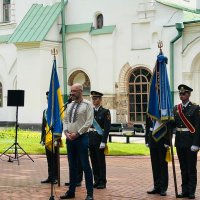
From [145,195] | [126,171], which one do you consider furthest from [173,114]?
[126,171]

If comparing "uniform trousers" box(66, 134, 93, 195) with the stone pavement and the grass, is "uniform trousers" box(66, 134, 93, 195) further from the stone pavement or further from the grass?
the grass

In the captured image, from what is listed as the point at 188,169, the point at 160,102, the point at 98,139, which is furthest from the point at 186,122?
the point at 98,139

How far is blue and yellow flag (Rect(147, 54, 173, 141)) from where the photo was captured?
34.8 ft

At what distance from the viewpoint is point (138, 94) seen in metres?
28.7

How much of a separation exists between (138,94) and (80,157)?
18825 millimetres

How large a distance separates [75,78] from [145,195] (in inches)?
816

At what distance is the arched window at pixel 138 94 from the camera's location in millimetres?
28422

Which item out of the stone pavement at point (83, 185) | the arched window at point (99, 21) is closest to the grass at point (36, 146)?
the stone pavement at point (83, 185)

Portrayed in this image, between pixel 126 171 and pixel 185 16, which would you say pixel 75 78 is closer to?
pixel 185 16

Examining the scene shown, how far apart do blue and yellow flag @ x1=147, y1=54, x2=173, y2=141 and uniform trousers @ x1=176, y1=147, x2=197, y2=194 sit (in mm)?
561

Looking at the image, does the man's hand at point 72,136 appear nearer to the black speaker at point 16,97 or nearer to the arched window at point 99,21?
the black speaker at point 16,97

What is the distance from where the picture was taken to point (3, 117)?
110 feet

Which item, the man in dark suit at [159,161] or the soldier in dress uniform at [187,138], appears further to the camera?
the man in dark suit at [159,161]

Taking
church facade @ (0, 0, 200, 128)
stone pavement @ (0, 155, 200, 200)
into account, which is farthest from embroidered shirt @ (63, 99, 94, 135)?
church facade @ (0, 0, 200, 128)
